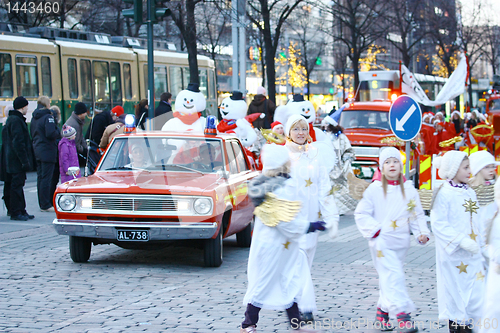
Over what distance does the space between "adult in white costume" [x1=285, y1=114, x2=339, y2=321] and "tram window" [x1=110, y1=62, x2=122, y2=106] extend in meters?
17.4

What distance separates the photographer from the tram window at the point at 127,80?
23.4 metres

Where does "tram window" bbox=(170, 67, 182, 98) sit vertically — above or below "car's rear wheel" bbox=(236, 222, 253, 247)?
above

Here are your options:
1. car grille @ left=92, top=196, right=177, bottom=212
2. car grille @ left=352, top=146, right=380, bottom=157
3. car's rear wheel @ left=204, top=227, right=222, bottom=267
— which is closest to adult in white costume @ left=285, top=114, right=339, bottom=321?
car grille @ left=92, top=196, right=177, bottom=212

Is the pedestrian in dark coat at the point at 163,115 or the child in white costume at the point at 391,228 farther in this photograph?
the pedestrian in dark coat at the point at 163,115

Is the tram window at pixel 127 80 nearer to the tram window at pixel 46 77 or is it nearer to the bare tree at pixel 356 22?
the tram window at pixel 46 77

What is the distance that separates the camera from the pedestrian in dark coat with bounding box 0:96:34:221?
1128 centimetres

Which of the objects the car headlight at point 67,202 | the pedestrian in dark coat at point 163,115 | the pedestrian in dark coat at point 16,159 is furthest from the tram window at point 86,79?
the car headlight at point 67,202

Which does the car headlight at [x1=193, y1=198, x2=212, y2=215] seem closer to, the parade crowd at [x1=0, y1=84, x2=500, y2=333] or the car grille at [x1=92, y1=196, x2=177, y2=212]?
the car grille at [x1=92, y1=196, x2=177, y2=212]

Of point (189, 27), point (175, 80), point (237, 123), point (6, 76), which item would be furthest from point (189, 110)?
point (175, 80)

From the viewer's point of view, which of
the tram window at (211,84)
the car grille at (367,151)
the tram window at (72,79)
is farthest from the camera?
the tram window at (211,84)

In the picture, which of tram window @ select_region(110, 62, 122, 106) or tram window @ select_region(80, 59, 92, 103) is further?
tram window @ select_region(110, 62, 122, 106)

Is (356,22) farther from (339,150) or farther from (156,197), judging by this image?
(156,197)

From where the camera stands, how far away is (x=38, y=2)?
90.9ft

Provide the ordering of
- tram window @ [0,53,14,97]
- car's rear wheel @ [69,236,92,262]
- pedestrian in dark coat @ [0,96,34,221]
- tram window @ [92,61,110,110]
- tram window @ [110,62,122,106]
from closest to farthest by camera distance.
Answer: car's rear wheel @ [69,236,92,262] → pedestrian in dark coat @ [0,96,34,221] → tram window @ [0,53,14,97] → tram window @ [92,61,110,110] → tram window @ [110,62,122,106]
